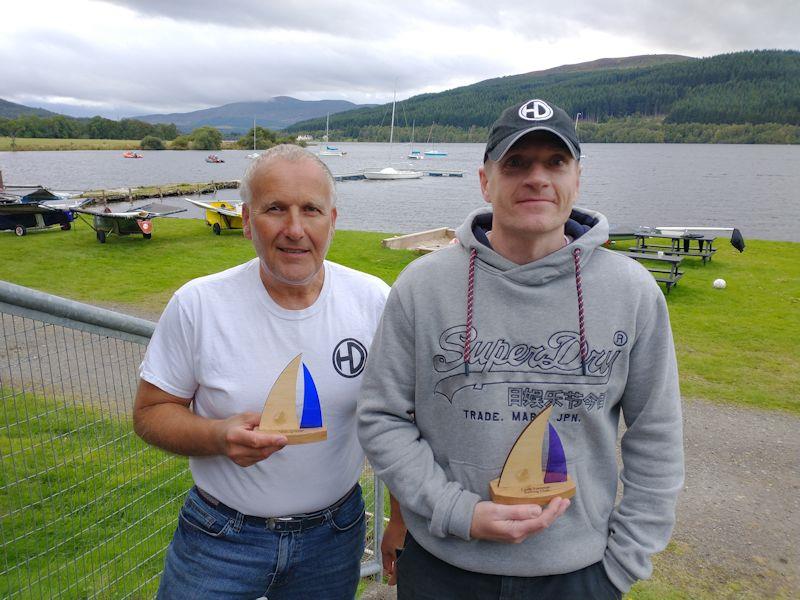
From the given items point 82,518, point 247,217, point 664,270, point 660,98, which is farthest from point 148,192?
point 660,98

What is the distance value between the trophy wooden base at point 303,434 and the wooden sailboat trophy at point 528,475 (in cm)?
58

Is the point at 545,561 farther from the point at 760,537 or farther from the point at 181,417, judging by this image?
the point at 760,537

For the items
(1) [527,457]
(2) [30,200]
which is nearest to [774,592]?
(1) [527,457]

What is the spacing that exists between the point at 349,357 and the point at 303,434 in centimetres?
31

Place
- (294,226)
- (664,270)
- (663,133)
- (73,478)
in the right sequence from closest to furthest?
(294,226), (73,478), (664,270), (663,133)

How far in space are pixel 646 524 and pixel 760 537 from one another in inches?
140

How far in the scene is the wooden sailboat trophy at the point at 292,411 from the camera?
188cm

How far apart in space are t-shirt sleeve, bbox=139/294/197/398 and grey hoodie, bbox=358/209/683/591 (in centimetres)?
63

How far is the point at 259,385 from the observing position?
1.99 metres

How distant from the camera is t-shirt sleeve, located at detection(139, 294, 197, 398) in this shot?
6.52 ft

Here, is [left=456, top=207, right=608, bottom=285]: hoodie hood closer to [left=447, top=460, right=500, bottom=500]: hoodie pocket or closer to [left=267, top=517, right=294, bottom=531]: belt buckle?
[left=447, top=460, right=500, bottom=500]: hoodie pocket

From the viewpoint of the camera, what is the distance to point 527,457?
1.73 meters

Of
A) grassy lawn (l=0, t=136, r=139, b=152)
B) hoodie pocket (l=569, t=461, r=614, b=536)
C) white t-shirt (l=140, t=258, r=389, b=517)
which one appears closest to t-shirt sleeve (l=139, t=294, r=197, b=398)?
white t-shirt (l=140, t=258, r=389, b=517)

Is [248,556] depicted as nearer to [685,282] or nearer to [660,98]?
[685,282]
